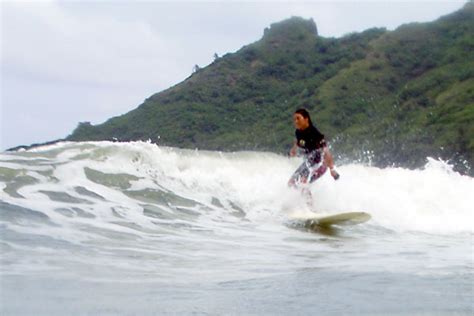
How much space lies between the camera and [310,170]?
9734mm

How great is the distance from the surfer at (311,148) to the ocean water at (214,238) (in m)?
0.50

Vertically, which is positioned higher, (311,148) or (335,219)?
(311,148)

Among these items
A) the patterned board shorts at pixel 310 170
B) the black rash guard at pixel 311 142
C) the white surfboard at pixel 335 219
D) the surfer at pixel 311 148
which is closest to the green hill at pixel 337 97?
the patterned board shorts at pixel 310 170

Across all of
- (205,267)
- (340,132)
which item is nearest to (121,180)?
(205,267)

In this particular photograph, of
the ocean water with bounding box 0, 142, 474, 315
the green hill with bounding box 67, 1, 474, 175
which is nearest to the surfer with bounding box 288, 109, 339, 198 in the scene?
the ocean water with bounding box 0, 142, 474, 315

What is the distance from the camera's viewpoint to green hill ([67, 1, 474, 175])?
4031 cm

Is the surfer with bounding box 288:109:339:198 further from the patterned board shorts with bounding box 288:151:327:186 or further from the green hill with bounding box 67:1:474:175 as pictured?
the green hill with bounding box 67:1:474:175

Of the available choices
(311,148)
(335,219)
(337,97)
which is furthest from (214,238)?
(337,97)

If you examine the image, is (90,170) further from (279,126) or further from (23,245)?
(279,126)

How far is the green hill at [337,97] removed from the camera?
40.3m

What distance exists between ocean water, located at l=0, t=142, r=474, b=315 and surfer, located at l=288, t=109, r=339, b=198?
495 mm

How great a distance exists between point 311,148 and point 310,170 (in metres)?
0.34

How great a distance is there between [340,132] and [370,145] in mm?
4823

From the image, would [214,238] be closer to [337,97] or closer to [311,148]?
[311,148]
